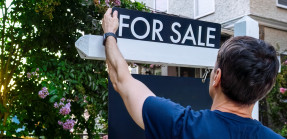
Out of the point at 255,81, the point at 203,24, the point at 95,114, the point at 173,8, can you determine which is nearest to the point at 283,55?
the point at 173,8

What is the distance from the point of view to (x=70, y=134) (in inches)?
180

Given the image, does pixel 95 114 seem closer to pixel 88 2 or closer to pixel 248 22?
pixel 88 2

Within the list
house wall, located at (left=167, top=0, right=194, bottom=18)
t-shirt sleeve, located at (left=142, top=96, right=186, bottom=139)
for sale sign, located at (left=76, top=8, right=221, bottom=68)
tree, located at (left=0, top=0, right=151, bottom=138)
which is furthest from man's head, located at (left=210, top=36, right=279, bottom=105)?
house wall, located at (left=167, top=0, right=194, bottom=18)

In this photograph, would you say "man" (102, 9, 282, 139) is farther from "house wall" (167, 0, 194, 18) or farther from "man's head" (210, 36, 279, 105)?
"house wall" (167, 0, 194, 18)

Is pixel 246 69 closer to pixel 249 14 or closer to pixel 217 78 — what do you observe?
pixel 217 78

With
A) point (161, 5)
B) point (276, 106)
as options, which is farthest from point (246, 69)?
point (161, 5)

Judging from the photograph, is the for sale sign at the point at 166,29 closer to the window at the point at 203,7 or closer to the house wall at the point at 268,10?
the house wall at the point at 268,10

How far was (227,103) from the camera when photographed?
1.29 metres

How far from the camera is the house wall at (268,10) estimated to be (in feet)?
31.4

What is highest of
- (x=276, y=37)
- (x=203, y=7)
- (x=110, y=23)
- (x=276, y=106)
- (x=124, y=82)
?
(x=203, y=7)

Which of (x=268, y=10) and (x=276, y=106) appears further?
(x=268, y=10)

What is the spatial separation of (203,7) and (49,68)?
7846 mm

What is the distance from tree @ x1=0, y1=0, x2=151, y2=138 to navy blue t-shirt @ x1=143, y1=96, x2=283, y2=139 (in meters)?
2.56

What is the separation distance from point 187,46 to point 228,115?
1048mm
